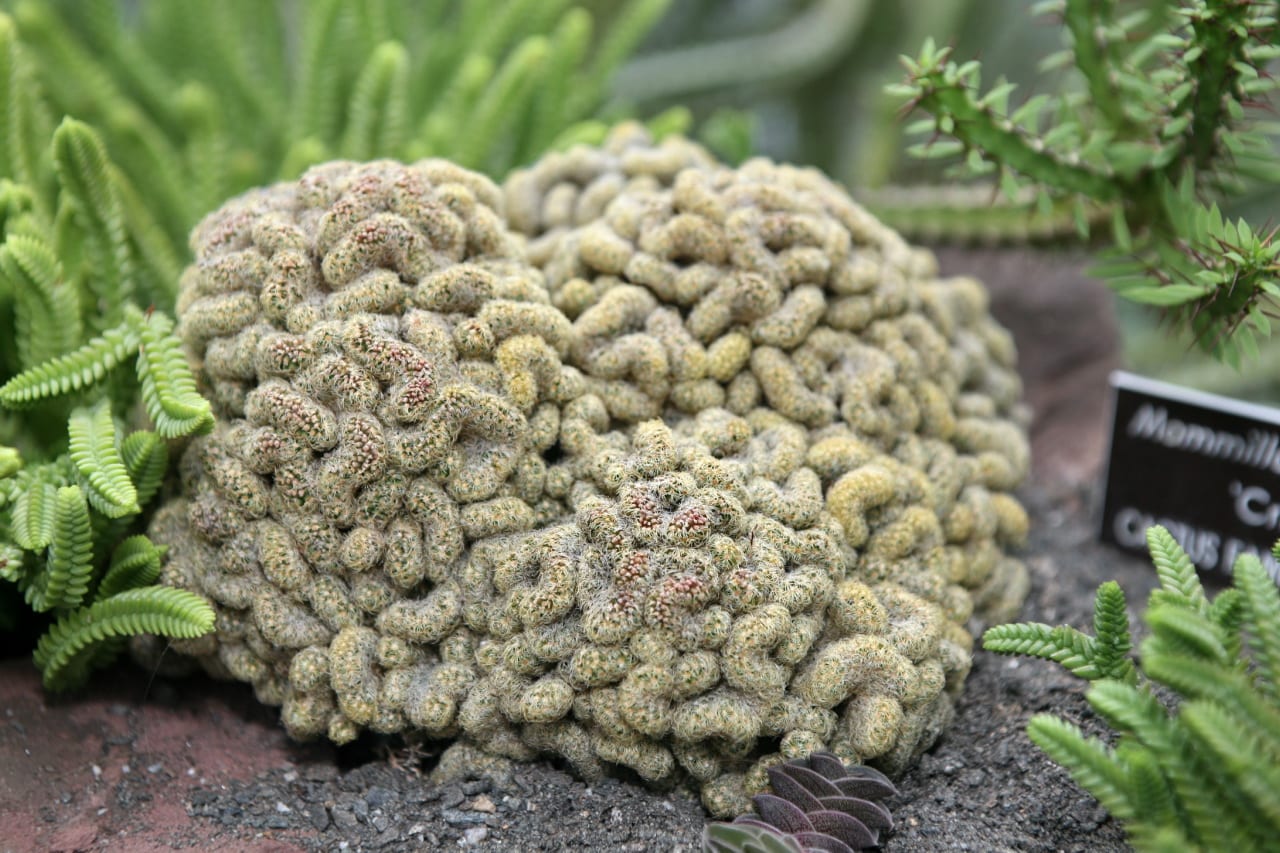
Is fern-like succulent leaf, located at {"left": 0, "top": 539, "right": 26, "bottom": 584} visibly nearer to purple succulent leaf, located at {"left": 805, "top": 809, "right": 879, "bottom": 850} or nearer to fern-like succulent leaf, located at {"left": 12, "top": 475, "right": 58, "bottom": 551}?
fern-like succulent leaf, located at {"left": 12, "top": 475, "right": 58, "bottom": 551}

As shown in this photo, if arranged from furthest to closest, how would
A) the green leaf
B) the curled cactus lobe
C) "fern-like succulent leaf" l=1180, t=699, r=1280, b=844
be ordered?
1. the green leaf
2. the curled cactus lobe
3. "fern-like succulent leaf" l=1180, t=699, r=1280, b=844

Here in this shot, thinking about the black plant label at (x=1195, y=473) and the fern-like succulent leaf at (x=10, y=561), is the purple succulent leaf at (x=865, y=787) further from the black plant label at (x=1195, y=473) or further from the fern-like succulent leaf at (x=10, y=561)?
the fern-like succulent leaf at (x=10, y=561)

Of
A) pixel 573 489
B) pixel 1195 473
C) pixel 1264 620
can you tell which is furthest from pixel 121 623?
pixel 1195 473

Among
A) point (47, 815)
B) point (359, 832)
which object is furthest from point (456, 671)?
point (47, 815)

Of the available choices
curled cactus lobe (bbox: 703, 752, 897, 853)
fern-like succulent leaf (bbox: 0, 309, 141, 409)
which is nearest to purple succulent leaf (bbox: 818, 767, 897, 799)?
curled cactus lobe (bbox: 703, 752, 897, 853)

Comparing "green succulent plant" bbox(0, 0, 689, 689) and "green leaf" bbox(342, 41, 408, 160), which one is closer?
"green succulent plant" bbox(0, 0, 689, 689)

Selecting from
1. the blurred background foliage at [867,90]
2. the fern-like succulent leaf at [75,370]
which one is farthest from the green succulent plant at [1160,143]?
the fern-like succulent leaf at [75,370]
